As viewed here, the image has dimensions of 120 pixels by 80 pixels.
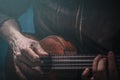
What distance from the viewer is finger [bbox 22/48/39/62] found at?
123 centimetres

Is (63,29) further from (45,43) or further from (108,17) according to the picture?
(108,17)

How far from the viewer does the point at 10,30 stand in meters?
1.40

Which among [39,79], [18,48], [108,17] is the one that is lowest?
[39,79]

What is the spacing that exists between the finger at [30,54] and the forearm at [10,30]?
0.41 feet

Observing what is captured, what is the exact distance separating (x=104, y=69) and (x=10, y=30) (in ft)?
1.60

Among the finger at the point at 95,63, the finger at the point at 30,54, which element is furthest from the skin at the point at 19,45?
the finger at the point at 95,63

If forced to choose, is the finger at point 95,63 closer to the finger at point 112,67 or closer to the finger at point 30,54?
the finger at point 112,67

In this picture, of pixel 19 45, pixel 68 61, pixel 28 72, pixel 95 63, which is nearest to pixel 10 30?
pixel 19 45

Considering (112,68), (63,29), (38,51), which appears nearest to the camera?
(112,68)

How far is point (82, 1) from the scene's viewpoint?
1.31 metres

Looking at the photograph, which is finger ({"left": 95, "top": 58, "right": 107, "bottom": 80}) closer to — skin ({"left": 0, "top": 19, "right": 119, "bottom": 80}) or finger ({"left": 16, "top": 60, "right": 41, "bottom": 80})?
skin ({"left": 0, "top": 19, "right": 119, "bottom": 80})

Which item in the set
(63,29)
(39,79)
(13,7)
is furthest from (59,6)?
(39,79)

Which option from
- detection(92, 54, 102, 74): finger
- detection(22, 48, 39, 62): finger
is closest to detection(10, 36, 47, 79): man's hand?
detection(22, 48, 39, 62): finger

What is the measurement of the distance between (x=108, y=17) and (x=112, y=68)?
0.74 ft
